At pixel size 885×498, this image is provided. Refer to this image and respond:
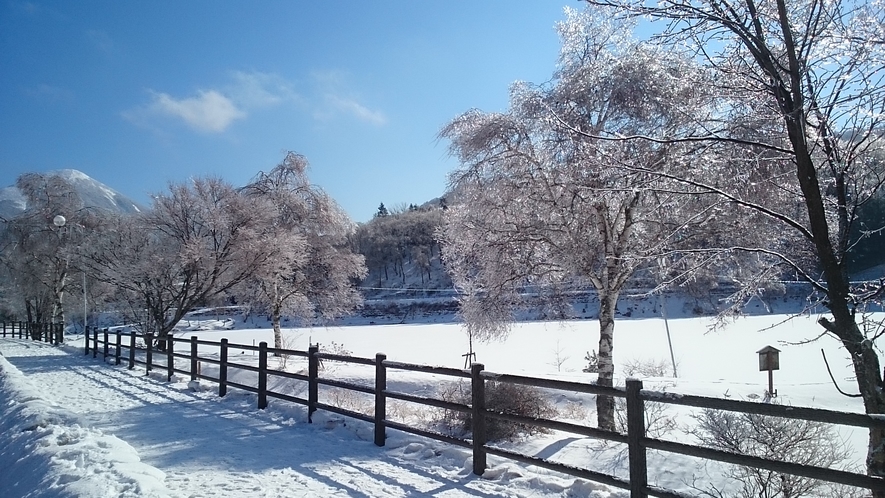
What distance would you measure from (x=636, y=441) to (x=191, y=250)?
1863cm

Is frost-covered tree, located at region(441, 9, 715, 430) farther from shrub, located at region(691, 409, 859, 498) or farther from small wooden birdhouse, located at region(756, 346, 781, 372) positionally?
small wooden birdhouse, located at region(756, 346, 781, 372)

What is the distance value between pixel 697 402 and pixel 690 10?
325cm

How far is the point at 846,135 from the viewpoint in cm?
465

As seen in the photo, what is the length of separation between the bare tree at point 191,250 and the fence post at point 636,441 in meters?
18.3

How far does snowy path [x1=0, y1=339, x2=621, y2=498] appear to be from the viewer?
5461 mm

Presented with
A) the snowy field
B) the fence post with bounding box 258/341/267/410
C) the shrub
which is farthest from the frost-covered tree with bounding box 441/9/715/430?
the fence post with bounding box 258/341/267/410

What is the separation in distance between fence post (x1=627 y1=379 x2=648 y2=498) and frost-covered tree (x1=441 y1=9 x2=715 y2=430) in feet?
14.9

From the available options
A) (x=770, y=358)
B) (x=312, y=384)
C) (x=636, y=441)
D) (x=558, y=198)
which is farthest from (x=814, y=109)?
(x=770, y=358)

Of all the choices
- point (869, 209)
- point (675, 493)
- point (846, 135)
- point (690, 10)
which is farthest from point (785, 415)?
point (690, 10)

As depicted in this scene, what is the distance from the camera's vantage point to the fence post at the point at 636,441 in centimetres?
466

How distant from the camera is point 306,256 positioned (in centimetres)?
2412

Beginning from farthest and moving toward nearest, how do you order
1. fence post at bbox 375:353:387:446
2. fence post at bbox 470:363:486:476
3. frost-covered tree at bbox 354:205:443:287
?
frost-covered tree at bbox 354:205:443:287, fence post at bbox 375:353:387:446, fence post at bbox 470:363:486:476

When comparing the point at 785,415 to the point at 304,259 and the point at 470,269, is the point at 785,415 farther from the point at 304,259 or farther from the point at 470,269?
the point at 304,259

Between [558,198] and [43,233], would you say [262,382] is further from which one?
[43,233]
